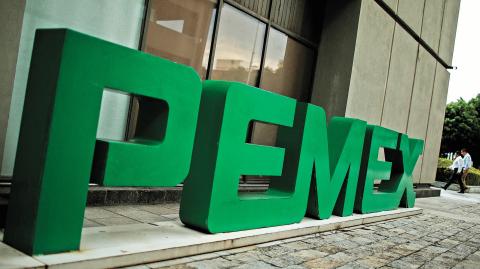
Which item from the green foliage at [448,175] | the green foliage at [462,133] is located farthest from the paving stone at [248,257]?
the green foliage at [462,133]

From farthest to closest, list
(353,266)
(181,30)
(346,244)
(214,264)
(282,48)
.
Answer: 1. (282,48)
2. (181,30)
3. (346,244)
4. (353,266)
5. (214,264)

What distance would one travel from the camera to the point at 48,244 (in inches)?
109

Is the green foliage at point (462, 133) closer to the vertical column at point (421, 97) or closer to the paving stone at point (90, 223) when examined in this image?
the vertical column at point (421, 97)

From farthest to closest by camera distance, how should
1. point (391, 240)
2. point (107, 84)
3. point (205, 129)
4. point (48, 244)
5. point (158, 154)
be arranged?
point (391, 240), point (205, 129), point (158, 154), point (107, 84), point (48, 244)

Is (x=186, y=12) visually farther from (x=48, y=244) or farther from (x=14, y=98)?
(x=48, y=244)

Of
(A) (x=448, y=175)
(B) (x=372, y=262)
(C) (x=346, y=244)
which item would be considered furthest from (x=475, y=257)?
(A) (x=448, y=175)

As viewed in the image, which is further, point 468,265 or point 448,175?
point 448,175

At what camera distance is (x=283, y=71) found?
26.6ft

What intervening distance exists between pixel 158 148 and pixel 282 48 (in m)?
5.14

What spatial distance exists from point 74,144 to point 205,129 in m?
1.42

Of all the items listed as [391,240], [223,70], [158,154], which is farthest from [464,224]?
[158,154]

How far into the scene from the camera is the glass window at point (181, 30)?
5531 mm

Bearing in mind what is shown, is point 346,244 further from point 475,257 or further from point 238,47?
point 238,47

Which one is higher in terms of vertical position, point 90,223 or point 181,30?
point 181,30
